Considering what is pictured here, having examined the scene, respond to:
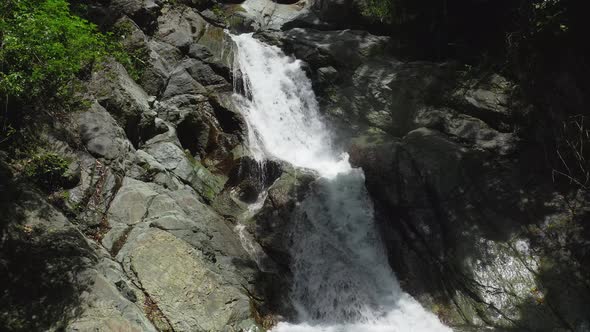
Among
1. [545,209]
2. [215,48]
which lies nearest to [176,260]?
[545,209]

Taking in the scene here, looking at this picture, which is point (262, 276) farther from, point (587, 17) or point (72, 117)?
point (587, 17)

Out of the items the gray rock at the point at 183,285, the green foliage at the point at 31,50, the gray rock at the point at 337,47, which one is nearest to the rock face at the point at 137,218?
the gray rock at the point at 183,285

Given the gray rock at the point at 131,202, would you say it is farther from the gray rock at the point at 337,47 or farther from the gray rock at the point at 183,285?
the gray rock at the point at 337,47

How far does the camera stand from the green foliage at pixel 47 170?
7035 millimetres

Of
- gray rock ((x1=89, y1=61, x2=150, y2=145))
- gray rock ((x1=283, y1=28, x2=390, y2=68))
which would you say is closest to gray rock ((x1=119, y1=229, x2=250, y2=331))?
gray rock ((x1=89, y1=61, x2=150, y2=145))

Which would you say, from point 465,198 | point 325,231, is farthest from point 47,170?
point 465,198

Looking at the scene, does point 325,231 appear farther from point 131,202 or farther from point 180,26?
point 180,26

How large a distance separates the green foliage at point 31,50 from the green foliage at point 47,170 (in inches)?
45.6

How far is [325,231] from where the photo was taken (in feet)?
35.1

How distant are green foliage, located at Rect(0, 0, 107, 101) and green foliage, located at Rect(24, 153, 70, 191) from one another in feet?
3.80

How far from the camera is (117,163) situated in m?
8.62

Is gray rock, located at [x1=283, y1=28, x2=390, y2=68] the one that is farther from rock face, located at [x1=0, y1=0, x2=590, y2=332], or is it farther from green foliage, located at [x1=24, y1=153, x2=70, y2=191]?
green foliage, located at [x1=24, y1=153, x2=70, y2=191]

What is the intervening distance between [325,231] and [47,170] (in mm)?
6471

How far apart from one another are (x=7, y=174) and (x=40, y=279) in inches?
73.8
